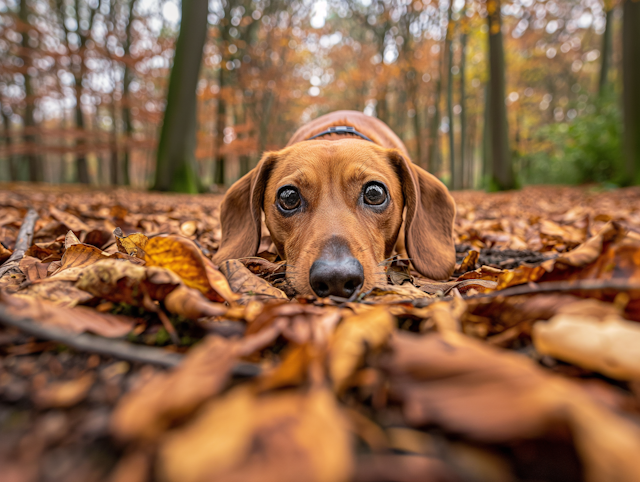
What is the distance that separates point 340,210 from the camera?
221 cm

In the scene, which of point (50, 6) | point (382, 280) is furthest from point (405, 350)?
point (50, 6)

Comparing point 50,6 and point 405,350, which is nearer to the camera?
point 405,350

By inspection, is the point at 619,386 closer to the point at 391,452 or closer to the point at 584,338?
the point at 584,338

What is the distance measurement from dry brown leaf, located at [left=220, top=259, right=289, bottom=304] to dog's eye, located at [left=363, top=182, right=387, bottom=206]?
3.44 ft

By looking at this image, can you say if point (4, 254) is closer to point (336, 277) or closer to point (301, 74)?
point (336, 277)

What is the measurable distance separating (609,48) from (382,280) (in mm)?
22091

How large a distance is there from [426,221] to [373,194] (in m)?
0.47

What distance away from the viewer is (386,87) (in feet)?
66.9

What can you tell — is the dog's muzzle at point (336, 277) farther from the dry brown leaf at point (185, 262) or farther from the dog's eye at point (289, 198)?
the dog's eye at point (289, 198)

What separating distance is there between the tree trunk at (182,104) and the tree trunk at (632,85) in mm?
10061

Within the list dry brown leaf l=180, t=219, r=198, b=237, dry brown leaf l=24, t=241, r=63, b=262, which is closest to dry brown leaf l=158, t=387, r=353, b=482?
dry brown leaf l=24, t=241, r=63, b=262

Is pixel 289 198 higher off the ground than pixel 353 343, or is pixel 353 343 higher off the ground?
pixel 289 198

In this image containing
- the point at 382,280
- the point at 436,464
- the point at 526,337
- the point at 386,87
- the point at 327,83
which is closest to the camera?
the point at 436,464

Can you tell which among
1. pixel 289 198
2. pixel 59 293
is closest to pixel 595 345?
pixel 59 293
